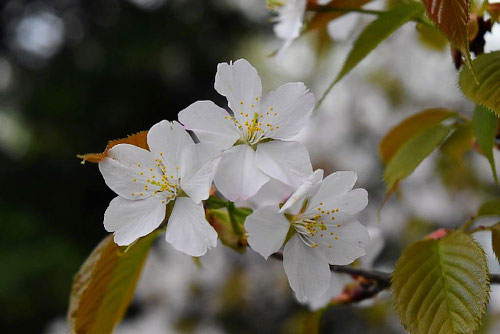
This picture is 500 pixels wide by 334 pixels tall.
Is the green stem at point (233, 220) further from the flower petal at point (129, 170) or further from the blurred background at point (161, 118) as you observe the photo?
the blurred background at point (161, 118)

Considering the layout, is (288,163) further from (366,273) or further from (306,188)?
(366,273)

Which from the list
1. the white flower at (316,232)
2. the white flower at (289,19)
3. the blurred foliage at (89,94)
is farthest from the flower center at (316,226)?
the blurred foliage at (89,94)

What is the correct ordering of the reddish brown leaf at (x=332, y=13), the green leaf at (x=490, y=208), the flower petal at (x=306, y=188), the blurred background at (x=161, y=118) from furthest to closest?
the blurred background at (x=161, y=118), the reddish brown leaf at (x=332, y=13), the green leaf at (x=490, y=208), the flower petal at (x=306, y=188)

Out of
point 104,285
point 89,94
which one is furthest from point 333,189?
point 89,94

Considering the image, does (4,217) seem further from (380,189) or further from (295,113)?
(295,113)

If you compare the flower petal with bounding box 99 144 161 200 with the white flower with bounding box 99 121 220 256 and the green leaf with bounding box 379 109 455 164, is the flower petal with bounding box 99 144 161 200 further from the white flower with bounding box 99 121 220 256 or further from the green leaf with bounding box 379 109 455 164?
the green leaf with bounding box 379 109 455 164
